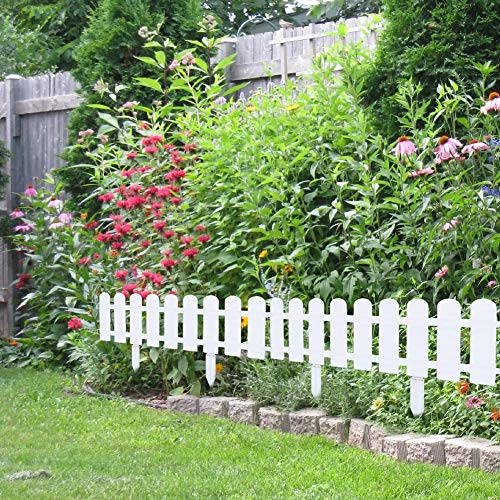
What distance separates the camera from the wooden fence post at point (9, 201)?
9430mm

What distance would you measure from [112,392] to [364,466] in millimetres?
2448

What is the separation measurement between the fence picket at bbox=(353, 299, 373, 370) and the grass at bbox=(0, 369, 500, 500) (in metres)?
0.47

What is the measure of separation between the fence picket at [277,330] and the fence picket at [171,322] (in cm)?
81

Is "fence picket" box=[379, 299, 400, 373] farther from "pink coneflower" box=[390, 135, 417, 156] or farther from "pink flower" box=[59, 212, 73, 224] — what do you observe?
"pink flower" box=[59, 212, 73, 224]

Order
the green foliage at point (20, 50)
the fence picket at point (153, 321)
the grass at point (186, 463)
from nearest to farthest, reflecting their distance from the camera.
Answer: the grass at point (186, 463)
the fence picket at point (153, 321)
the green foliage at point (20, 50)

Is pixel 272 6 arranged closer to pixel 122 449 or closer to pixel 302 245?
pixel 302 245

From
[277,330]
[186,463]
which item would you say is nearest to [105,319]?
[277,330]

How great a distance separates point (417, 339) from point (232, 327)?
4.53 ft

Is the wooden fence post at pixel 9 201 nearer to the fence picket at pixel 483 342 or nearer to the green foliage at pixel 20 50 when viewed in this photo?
the green foliage at pixel 20 50

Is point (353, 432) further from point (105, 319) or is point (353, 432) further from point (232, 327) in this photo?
point (105, 319)

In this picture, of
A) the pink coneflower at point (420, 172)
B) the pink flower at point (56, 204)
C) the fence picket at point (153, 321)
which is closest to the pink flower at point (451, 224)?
the pink coneflower at point (420, 172)

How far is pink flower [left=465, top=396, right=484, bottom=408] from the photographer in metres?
4.47

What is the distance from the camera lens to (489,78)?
18.6 feet

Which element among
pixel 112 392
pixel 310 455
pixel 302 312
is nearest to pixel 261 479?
pixel 310 455
